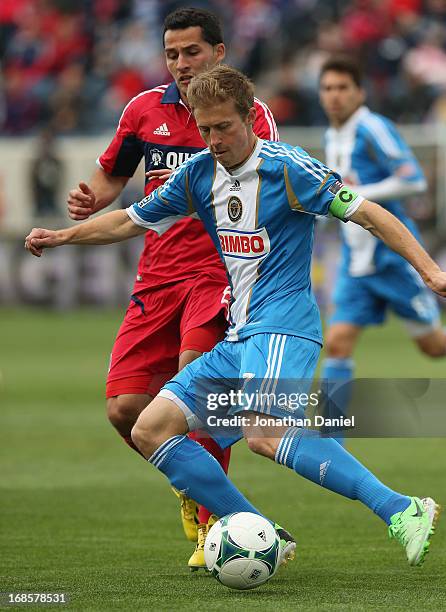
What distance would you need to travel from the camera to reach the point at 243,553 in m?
5.45

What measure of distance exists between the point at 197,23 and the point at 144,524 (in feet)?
9.00

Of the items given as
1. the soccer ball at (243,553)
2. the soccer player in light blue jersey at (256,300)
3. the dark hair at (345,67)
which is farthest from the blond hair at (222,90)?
the dark hair at (345,67)

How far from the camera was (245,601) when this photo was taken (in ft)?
17.2

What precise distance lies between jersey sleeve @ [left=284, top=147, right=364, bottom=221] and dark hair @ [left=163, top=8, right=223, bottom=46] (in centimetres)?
121

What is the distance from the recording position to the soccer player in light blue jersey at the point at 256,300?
5.50 meters

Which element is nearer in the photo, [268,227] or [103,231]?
[268,227]

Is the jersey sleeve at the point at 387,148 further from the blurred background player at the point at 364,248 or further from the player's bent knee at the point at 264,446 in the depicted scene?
the player's bent knee at the point at 264,446

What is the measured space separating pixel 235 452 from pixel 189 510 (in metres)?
3.74

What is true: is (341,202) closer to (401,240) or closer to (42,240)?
(401,240)

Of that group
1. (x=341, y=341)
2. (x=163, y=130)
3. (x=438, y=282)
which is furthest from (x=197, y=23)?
(x=341, y=341)

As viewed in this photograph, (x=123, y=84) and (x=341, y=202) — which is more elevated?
(x=123, y=84)

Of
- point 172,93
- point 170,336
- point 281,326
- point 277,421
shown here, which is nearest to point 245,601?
point 277,421

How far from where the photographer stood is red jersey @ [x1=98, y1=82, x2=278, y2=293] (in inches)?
267

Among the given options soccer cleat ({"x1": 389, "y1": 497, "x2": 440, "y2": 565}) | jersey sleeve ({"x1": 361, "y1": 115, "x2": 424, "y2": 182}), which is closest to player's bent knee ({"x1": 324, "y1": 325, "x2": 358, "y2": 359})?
jersey sleeve ({"x1": 361, "y1": 115, "x2": 424, "y2": 182})
